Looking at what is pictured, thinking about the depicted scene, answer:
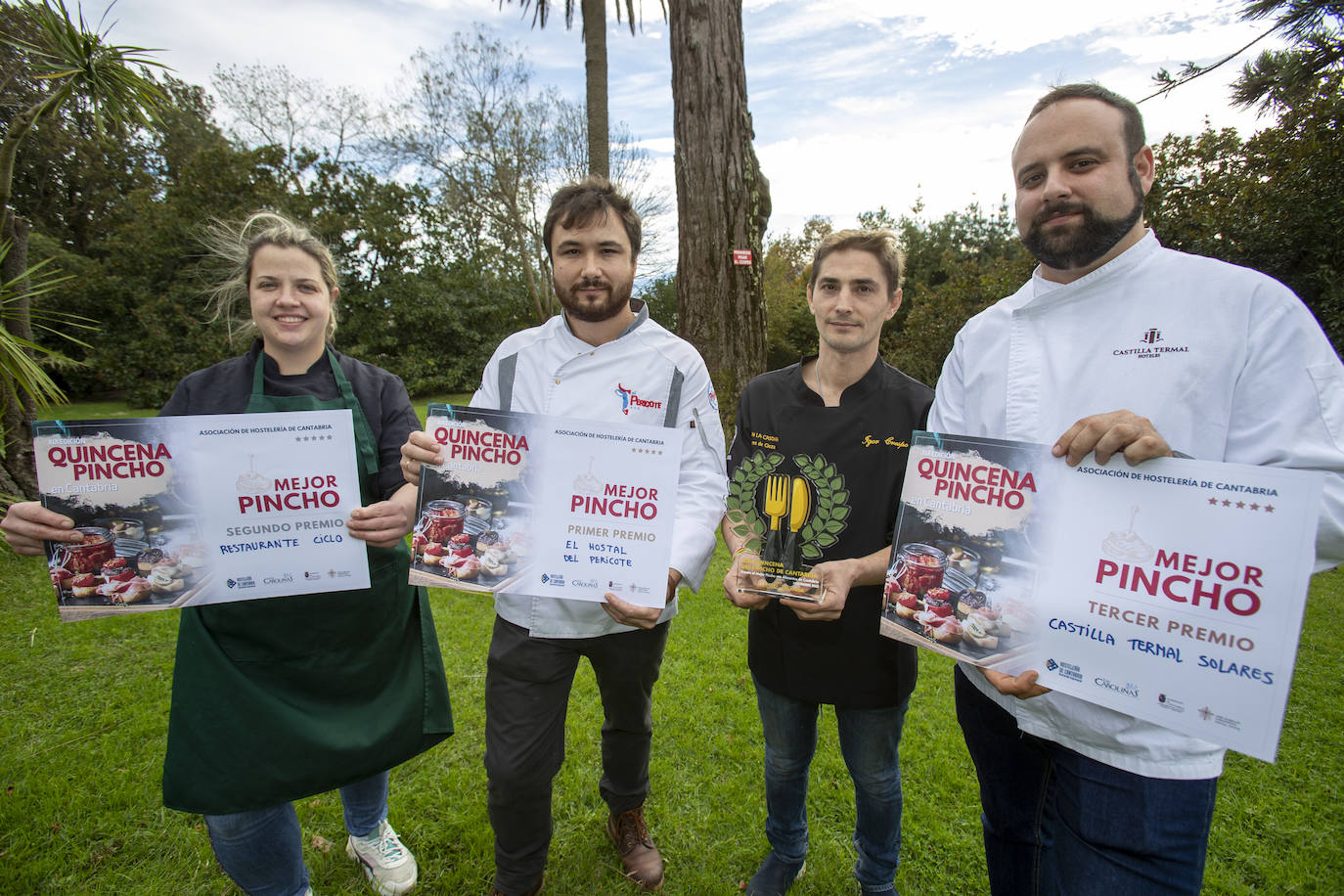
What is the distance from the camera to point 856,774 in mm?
2256

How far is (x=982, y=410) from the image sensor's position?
5.96 feet

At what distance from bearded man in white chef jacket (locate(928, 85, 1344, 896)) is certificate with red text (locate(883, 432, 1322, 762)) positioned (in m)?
0.10

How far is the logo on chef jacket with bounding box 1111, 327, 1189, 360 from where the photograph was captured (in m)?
1.48

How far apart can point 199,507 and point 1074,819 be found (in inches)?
103

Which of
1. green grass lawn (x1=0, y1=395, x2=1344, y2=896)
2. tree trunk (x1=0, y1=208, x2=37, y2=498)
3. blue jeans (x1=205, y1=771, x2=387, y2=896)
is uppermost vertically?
tree trunk (x1=0, y1=208, x2=37, y2=498)

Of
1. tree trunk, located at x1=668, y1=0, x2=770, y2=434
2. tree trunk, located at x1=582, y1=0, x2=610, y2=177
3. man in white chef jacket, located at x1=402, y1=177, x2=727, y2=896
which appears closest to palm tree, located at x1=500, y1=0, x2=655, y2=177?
tree trunk, located at x1=582, y1=0, x2=610, y2=177

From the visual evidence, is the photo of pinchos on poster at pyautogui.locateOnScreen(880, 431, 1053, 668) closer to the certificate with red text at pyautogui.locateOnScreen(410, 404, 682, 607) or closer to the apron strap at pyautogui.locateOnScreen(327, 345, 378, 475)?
the certificate with red text at pyautogui.locateOnScreen(410, 404, 682, 607)

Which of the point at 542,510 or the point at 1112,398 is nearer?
the point at 1112,398

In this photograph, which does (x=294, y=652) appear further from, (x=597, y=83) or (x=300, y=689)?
(x=597, y=83)

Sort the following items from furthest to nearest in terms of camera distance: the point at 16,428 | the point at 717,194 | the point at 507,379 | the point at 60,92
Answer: the point at 16,428 < the point at 717,194 < the point at 60,92 < the point at 507,379

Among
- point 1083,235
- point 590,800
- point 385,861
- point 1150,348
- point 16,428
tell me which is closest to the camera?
point 1150,348

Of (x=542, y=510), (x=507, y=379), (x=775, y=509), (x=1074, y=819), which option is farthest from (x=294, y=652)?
(x=1074, y=819)

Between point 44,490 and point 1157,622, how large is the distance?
2937 millimetres

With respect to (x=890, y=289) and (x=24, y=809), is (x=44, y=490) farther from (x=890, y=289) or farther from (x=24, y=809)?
(x=890, y=289)
